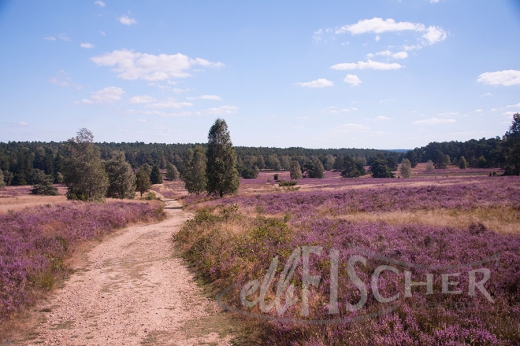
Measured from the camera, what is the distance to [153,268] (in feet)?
38.1

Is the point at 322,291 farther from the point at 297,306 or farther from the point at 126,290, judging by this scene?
the point at 126,290

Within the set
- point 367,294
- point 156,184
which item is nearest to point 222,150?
point 367,294

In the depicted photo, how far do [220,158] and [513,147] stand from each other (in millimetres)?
57834

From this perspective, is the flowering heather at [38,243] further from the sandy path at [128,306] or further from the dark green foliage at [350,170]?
the dark green foliage at [350,170]

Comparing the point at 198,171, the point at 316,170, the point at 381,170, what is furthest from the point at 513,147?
the point at 198,171

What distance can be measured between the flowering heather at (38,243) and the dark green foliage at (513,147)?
225ft

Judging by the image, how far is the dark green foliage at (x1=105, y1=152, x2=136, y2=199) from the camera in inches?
2233

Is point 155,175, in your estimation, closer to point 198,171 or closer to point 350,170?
point 198,171

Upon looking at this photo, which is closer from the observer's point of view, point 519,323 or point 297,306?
point 519,323

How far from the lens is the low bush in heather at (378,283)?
483cm

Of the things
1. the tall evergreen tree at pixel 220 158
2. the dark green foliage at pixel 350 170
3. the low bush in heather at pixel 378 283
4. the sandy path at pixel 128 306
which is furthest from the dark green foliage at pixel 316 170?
the sandy path at pixel 128 306

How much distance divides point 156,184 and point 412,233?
103 metres

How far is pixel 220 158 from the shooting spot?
41.6 meters

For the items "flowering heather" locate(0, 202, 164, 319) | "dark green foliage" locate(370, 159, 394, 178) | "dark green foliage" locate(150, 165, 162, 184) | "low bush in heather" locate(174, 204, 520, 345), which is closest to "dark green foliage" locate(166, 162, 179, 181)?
"dark green foliage" locate(150, 165, 162, 184)
